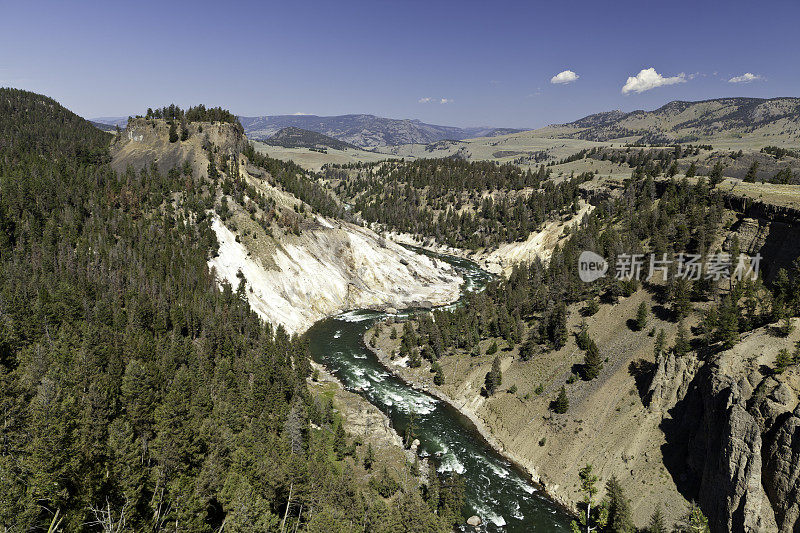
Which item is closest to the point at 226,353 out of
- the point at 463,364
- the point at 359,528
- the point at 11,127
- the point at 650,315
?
the point at 463,364

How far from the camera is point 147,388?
48.9 metres

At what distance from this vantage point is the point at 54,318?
69.6m

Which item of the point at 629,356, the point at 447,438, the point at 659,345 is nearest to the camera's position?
the point at 659,345

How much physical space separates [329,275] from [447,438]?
Answer: 68.7m

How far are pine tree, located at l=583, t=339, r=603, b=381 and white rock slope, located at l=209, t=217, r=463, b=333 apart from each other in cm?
6131

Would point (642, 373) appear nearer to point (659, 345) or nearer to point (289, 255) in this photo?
point (659, 345)

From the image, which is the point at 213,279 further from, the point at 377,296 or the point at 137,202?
the point at 377,296

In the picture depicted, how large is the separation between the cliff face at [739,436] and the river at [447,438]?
49.4 ft

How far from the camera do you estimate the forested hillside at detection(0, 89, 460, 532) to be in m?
31.1

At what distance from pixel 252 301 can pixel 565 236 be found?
10976 centimetres

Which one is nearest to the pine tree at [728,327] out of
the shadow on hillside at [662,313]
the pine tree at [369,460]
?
the shadow on hillside at [662,313]

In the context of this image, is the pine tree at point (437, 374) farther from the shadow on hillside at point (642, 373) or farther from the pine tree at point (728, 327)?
the pine tree at point (728, 327)

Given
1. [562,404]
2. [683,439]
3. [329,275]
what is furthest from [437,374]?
[329,275]

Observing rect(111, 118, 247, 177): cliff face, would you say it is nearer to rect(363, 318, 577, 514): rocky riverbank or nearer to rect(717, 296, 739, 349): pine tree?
rect(363, 318, 577, 514): rocky riverbank
